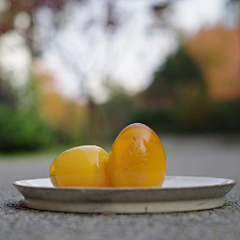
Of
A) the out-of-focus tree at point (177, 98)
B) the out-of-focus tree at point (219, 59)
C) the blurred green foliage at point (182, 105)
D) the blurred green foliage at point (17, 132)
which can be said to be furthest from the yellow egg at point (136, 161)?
the out-of-focus tree at point (177, 98)

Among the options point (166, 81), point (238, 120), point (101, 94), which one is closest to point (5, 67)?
point (101, 94)

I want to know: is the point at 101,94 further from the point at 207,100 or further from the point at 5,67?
the point at 207,100

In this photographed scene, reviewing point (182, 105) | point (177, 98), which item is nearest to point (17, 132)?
point (182, 105)

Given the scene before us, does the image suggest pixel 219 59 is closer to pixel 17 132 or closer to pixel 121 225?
pixel 17 132

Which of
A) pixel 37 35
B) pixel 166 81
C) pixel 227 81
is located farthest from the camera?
pixel 166 81

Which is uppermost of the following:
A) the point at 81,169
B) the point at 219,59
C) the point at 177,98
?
the point at 219,59

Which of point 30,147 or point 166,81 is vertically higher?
point 166,81

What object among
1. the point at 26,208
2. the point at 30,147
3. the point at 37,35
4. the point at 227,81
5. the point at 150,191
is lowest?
the point at 30,147

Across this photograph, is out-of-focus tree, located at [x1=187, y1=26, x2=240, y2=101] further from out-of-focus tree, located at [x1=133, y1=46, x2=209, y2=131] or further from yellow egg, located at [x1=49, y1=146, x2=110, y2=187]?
yellow egg, located at [x1=49, y1=146, x2=110, y2=187]
